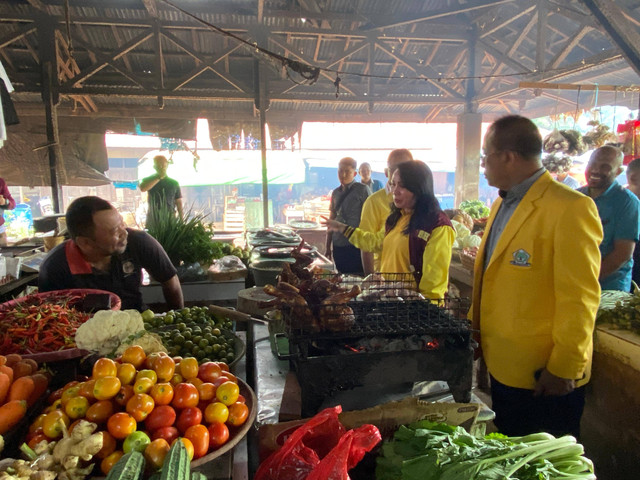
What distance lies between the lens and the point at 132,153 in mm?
15031

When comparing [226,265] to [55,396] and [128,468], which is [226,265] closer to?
[55,396]

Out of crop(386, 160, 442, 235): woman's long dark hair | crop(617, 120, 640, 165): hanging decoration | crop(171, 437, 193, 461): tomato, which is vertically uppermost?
crop(617, 120, 640, 165): hanging decoration

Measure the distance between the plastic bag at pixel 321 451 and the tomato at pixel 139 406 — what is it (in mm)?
459

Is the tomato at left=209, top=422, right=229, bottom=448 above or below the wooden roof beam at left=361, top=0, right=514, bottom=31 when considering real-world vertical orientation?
below

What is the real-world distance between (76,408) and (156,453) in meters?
0.36

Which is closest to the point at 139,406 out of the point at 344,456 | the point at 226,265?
the point at 344,456

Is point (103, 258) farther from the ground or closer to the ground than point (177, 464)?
farther from the ground

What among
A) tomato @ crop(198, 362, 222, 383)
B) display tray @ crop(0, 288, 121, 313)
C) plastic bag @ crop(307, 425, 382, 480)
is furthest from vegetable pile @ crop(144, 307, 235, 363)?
plastic bag @ crop(307, 425, 382, 480)

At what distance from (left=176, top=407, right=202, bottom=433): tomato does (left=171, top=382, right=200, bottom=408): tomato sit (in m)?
0.03

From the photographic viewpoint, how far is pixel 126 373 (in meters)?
1.55

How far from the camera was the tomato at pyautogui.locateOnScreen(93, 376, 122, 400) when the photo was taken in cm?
146

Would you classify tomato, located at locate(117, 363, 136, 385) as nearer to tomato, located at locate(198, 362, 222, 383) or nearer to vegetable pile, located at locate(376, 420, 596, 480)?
tomato, located at locate(198, 362, 222, 383)

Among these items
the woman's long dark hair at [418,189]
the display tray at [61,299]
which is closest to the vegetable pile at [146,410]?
the display tray at [61,299]

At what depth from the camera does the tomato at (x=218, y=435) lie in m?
1.48
